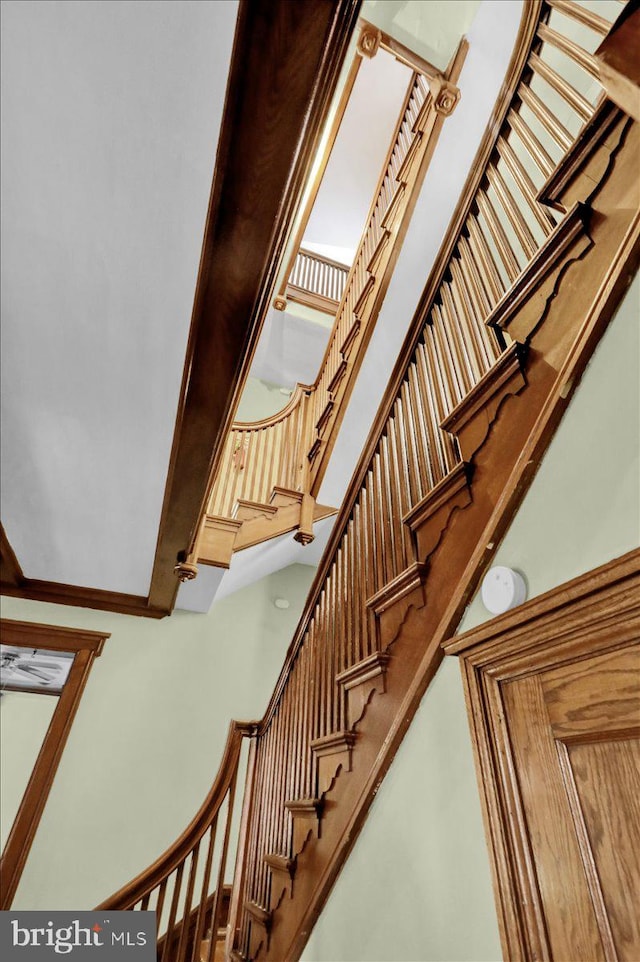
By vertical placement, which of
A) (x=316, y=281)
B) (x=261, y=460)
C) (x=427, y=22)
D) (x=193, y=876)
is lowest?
(x=193, y=876)

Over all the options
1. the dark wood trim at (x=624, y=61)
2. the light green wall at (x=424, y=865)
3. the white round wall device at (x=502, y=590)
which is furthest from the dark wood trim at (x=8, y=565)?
the dark wood trim at (x=624, y=61)

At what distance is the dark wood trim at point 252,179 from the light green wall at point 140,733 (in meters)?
2.56

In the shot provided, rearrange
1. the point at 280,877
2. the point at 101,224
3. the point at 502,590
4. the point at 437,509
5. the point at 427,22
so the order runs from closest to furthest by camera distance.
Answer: the point at 502,590, the point at 437,509, the point at 101,224, the point at 280,877, the point at 427,22

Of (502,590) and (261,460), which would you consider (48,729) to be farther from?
(502,590)

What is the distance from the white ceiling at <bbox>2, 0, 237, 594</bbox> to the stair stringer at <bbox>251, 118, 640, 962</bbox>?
99 cm

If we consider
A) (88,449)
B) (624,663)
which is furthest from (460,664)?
(88,449)

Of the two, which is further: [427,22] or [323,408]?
[323,408]

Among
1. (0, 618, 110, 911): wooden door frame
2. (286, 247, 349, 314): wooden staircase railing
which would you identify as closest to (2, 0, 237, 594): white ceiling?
(0, 618, 110, 911): wooden door frame

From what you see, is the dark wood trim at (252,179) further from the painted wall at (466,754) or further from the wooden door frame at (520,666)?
the wooden door frame at (520,666)

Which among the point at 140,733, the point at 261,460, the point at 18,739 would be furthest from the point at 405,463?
the point at 18,739

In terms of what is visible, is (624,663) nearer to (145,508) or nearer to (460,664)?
(460,664)

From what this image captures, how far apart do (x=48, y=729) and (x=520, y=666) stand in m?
3.79

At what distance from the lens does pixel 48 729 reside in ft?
11.9

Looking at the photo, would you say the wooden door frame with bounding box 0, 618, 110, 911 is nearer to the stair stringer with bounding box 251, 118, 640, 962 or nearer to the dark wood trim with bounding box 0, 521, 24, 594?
the dark wood trim with bounding box 0, 521, 24, 594
